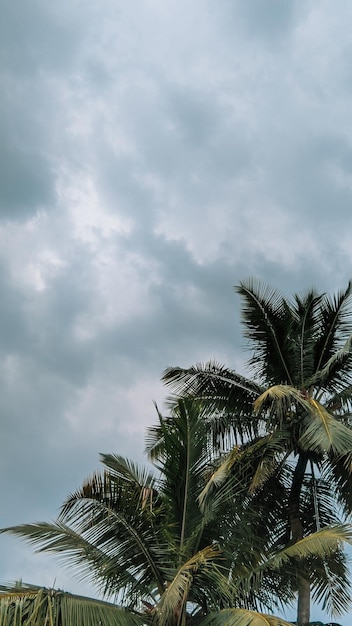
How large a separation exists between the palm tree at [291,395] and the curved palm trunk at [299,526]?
0.08 ft

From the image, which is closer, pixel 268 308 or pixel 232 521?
pixel 232 521

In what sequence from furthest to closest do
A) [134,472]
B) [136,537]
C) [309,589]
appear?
[309,589] < [134,472] < [136,537]

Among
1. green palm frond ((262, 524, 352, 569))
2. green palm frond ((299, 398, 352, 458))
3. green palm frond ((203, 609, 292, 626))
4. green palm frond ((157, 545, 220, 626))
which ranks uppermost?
green palm frond ((299, 398, 352, 458))

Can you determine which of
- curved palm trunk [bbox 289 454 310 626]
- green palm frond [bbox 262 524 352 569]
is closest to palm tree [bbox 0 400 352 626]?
green palm frond [bbox 262 524 352 569]

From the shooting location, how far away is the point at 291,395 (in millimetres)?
16547

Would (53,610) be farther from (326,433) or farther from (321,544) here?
(326,433)

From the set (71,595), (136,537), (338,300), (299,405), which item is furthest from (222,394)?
(71,595)

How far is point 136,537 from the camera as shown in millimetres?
12820

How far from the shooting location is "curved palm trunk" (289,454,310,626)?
1595 centimetres

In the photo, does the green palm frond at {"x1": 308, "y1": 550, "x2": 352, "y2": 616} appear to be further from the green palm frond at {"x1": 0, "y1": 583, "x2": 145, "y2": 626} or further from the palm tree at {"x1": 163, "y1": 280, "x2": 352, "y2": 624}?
the green palm frond at {"x1": 0, "y1": 583, "x2": 145, "y2": 626}

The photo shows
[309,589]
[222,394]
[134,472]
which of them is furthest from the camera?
[222,394]

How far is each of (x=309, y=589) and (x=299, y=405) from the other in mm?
4091

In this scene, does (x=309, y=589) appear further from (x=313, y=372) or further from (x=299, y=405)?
(x=313, y=372)

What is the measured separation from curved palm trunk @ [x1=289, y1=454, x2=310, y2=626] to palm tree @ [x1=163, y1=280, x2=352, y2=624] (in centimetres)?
3
